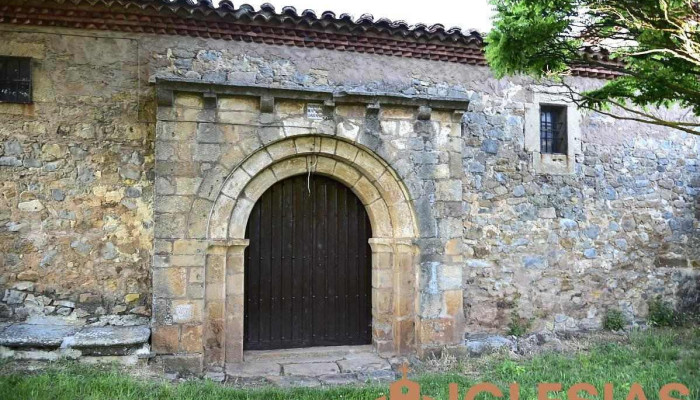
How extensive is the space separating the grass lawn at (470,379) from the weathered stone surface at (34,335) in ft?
0.70

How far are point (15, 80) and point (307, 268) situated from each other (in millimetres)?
3526

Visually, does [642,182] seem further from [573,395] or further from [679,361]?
[573,395]

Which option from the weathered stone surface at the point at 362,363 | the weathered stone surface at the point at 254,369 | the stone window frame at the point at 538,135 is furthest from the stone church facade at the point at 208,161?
the stone window frame at the point at 538,135

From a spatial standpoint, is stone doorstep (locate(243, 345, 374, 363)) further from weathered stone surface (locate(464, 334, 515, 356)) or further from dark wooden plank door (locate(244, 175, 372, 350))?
weathered stone surface (locate(464, 334, 515, 356))

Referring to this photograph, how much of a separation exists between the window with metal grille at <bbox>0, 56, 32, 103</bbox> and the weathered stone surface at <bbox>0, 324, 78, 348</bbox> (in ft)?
7.28

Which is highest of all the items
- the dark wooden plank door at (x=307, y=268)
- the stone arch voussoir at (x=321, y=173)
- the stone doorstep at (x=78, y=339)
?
the stone arch voussoir at (x=321, y=173)

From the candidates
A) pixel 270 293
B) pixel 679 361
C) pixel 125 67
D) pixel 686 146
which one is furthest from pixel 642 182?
pixel 125 67

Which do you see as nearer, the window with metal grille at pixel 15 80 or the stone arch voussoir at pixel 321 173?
the stone arch voussoir at pixel 321 173

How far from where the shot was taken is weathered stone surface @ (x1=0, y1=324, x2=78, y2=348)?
13.3 ft

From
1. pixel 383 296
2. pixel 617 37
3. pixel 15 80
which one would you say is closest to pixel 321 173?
pixel 383 296

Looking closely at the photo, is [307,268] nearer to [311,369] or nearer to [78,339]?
[311,369]

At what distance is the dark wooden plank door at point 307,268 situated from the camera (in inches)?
201

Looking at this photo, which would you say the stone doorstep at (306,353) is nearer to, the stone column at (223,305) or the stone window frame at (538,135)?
the stone column at (223,305)

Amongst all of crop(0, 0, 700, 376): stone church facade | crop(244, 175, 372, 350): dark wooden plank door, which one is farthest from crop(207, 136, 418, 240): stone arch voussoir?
crop(244, 175, 372, 350): dark wooden plank door
